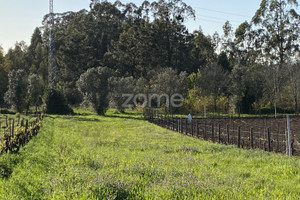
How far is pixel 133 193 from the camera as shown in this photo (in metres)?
7.40

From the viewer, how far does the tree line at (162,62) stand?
49875 mm

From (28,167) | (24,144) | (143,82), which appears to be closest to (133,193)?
(28,167)

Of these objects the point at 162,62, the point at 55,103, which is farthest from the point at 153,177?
the point at 162,62

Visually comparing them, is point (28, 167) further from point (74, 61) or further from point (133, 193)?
point (74, 61)

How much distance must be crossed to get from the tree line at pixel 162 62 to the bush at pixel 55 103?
269 cm

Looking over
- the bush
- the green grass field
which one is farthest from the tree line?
the green grass field

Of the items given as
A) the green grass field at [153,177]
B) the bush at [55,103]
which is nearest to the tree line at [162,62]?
the bush at [55,103]

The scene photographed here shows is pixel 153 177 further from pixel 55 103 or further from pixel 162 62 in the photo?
pixel 162 62

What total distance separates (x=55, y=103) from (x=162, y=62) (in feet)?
71.6

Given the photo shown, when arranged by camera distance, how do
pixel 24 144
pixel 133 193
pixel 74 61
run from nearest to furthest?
pixel 133 193 → pixel 24 144 → pixel 74 61

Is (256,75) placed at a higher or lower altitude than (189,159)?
higher

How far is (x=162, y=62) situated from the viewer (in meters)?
63.1

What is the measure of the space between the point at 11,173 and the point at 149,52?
54.2 metres

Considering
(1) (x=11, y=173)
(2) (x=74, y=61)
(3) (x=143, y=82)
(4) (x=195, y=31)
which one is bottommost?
(1) (x=11, y=173)
